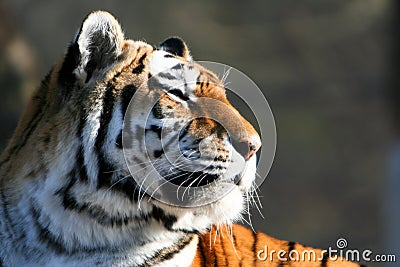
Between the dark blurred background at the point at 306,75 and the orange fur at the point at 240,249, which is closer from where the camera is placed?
the orange fur at the point at 240,249

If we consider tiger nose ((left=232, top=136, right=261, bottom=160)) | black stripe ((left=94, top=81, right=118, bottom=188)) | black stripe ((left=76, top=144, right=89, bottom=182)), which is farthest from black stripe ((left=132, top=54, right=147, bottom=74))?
tiger nose ((left=232, top=136, right=261, bottom=160))

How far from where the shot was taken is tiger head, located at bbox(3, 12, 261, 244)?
248cm

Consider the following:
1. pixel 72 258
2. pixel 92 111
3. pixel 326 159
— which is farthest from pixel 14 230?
pixel 326 159

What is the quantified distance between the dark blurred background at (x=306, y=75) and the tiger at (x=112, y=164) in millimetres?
5347

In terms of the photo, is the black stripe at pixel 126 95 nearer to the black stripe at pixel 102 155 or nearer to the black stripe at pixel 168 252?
the black stripe at pixel 102 155

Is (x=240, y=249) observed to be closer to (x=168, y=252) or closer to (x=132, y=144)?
(x=168, y=252)

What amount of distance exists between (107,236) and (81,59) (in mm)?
609

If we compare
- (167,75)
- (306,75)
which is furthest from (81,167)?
(306,75)

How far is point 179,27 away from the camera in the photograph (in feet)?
29.0

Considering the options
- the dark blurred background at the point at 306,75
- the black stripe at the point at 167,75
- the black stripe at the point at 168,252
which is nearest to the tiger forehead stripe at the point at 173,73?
the black stripe at the point at 167,75

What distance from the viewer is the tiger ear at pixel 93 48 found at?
2584mm

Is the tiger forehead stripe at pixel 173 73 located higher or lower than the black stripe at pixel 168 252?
higher

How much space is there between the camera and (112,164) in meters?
2.50

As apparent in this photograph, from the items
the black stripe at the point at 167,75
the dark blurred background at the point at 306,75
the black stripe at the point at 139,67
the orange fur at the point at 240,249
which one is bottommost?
the orange fur at the point at 240,249
